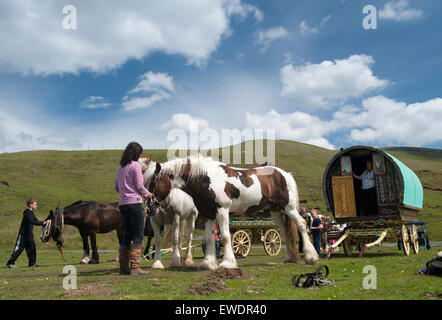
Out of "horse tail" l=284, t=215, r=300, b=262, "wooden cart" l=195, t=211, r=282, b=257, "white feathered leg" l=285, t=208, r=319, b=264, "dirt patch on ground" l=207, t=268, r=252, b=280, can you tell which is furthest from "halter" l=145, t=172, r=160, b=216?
"wooden cart" l=195, t=211, r=282, b=257

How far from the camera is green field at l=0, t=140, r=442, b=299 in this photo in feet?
17.2

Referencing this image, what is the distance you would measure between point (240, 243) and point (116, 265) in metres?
5.42

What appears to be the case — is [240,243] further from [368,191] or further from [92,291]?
[92,291]

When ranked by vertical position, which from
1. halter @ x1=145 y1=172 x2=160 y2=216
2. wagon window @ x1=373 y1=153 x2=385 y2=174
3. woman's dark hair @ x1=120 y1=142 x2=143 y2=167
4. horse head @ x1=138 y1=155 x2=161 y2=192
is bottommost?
halter @ x1=145 y1=172 x2=160 y2=216

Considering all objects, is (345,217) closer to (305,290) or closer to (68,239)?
(305,290)

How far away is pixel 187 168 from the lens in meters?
8.88

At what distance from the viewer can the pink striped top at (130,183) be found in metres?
7.25

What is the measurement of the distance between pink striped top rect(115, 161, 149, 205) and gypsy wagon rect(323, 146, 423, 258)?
25.3ft

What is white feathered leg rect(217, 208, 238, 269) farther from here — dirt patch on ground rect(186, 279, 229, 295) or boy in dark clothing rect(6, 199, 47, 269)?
boy in dark clothing rect(6, 199, 47, 269)

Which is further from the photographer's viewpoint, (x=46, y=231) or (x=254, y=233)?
(x=254, y=233)

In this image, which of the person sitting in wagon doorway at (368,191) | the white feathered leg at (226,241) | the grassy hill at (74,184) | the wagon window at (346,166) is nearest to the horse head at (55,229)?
the white feathered leg at (226,241)

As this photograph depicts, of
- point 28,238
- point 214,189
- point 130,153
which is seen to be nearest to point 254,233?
point 214,189

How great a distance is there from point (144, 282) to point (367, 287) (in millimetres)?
3663
